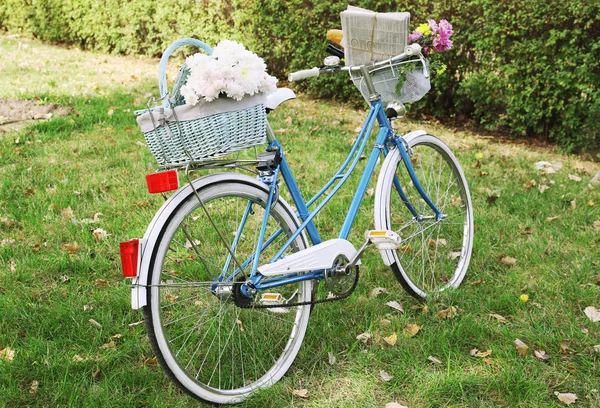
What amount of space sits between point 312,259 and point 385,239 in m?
0.40

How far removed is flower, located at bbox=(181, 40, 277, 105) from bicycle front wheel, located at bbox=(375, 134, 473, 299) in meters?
1.05

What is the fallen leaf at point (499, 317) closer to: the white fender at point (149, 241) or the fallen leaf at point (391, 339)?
the fallen leaf at point (391, 339)

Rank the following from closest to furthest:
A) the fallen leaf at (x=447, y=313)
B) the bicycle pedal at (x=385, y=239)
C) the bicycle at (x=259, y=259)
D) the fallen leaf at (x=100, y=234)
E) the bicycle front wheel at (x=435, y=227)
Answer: the bicycle at (x=259, y=259) → the bicycle pedal at (x=385, y=239) → the fallen leaf at (x=447, y=313) → the bicycle front wheel at (x=435, y=227) → the fallen leaf at (x=100, y=234)

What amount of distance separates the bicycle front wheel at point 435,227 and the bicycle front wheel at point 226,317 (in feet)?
2.21

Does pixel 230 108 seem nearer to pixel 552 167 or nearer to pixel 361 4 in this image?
pixel 552 167

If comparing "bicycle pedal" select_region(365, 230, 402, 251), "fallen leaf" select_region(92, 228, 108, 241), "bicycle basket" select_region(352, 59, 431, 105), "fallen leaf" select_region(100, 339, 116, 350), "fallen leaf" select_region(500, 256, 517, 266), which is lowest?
"fallen leaf" select_region(500, 256, 517, 266)

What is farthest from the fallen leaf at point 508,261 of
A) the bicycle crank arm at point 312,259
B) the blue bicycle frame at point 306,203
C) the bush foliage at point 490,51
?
the bush foliage at point 490,51

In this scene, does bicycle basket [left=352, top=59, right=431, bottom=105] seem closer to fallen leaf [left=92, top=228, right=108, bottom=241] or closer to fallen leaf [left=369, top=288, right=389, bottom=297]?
fallen leaf [left=369, top=288, right=389, bottom=297]

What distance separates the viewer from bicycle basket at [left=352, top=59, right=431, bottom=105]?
10.2ft

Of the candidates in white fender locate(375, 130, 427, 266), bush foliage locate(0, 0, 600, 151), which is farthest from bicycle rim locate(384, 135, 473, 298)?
bush foliage locate(0, 0, 600, 151)

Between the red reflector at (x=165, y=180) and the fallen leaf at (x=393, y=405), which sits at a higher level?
the red reflector at (x=165, y=180)

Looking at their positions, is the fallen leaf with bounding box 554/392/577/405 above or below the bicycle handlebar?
below

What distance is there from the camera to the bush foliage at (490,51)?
19.0ft

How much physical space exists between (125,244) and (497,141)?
5.04 metres
